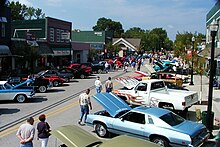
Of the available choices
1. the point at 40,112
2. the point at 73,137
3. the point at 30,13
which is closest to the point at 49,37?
the point at 40,112

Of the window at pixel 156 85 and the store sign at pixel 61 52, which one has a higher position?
the store sign at pixel 61 52

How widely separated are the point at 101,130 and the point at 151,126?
2246 mm

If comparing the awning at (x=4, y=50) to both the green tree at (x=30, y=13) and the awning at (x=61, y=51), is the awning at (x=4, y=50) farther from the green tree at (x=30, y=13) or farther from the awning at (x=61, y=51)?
the green tree at (x=30, y=13)

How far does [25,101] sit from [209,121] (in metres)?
12.0

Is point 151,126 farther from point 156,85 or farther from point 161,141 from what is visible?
point 156,85

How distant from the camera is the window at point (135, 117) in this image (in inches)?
407

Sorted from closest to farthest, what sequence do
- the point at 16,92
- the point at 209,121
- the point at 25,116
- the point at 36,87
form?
the point at 209,121, the point at 25,116, the point at 16,92, the point at 36,87

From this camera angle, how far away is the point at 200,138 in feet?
31.8

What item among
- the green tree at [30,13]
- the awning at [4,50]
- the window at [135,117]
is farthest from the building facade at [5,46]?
the green tree at [30,13]

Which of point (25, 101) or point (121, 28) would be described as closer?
point (25, 101)

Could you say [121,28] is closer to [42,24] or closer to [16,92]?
[42,24]

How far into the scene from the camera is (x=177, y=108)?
14.1 metres

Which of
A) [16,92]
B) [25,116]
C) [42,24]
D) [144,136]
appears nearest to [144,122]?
[144,136]

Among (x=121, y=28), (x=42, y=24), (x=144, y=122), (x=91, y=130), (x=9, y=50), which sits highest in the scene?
(x=121, y=28)
